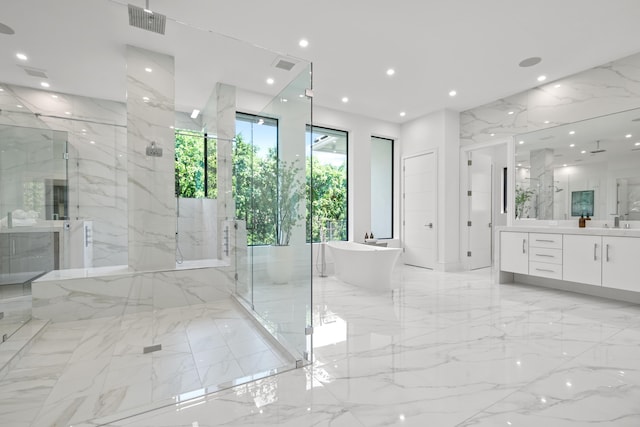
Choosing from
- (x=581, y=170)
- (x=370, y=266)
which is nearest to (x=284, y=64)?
(x=370, y=266)

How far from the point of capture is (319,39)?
3.46 meters

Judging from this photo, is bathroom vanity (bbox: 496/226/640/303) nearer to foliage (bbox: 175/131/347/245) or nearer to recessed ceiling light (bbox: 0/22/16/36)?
foliage (bbox: 175/131/347/245)

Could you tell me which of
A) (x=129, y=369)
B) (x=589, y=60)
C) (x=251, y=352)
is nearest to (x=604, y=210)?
(x=589, y=60)

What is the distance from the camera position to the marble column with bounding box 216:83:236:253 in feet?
10.6

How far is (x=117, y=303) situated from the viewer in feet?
10.0

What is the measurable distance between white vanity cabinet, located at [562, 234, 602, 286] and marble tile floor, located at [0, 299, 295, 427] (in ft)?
12.4

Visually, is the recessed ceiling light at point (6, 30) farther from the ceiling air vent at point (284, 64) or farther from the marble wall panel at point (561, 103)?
the marble wall panel at point (561, 103)

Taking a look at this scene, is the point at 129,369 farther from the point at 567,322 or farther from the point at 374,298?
the point at 567,322

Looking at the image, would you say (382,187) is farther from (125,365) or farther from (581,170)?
(125,365)

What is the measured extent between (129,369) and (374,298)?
2626 millimetres

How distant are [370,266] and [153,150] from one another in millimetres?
2947

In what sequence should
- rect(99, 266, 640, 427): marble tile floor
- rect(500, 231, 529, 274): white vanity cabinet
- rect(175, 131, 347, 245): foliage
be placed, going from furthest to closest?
rect(500, 231, 529, 274): white vanity cabinet → rect(175, 131, 347, 245): foliage → rect(99, 266, 640, 427): marble tile floor

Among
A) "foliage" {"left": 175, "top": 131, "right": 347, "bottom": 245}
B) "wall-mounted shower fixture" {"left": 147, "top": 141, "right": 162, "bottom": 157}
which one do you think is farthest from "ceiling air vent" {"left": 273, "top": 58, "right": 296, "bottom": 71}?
"wall-mounted shower fixture" {"left": 147, "top": 141, "right": 162, "bottom": 157}

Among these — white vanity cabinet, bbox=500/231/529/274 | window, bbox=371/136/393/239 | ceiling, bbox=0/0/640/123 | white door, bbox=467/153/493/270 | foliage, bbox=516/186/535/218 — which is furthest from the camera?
window, bbox=371/136/393/239
